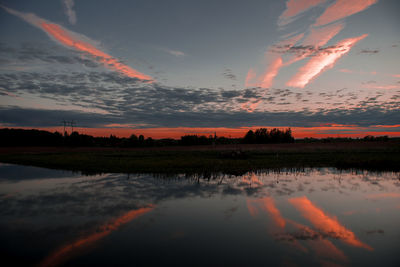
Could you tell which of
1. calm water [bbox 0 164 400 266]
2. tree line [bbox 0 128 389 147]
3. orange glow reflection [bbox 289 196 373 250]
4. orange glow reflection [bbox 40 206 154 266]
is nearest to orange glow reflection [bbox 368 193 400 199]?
calm water [bbox 0 164 400 266]

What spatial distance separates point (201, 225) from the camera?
10.7 meters

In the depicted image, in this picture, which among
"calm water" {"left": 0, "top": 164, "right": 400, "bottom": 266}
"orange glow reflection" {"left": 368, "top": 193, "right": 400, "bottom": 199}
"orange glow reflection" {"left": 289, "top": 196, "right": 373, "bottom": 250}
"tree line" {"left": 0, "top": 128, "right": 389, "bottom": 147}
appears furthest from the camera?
"tree line" {"left": 0, "top": 128, "right": 389, "bottom": 147}

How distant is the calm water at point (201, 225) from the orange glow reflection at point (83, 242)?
34 mm

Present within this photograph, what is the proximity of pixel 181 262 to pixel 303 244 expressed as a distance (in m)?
4.67

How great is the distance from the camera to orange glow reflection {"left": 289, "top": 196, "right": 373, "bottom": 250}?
360 inches

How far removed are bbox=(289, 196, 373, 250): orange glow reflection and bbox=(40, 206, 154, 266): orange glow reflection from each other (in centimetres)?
874

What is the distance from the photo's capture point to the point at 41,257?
750 cm

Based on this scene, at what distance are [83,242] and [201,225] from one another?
16.1 ft

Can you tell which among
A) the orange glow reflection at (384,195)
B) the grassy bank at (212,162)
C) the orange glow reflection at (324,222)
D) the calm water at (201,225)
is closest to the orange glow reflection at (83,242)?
the calm water at (201,225)

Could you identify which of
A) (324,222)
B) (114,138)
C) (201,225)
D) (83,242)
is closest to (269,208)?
(324,222)

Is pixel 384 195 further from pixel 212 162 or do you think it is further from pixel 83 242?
pixel 212 162

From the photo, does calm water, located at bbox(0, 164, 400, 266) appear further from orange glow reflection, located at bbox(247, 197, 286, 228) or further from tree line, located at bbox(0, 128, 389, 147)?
tree line, located at bbox(0, 128, 389, 147)

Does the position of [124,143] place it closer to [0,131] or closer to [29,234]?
Result: [0,131]

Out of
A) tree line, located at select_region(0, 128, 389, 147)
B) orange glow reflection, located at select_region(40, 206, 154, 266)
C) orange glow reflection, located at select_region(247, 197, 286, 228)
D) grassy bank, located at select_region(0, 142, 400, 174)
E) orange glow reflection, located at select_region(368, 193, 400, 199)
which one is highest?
tree line, located at select_region(0, 128, 389, 147)
